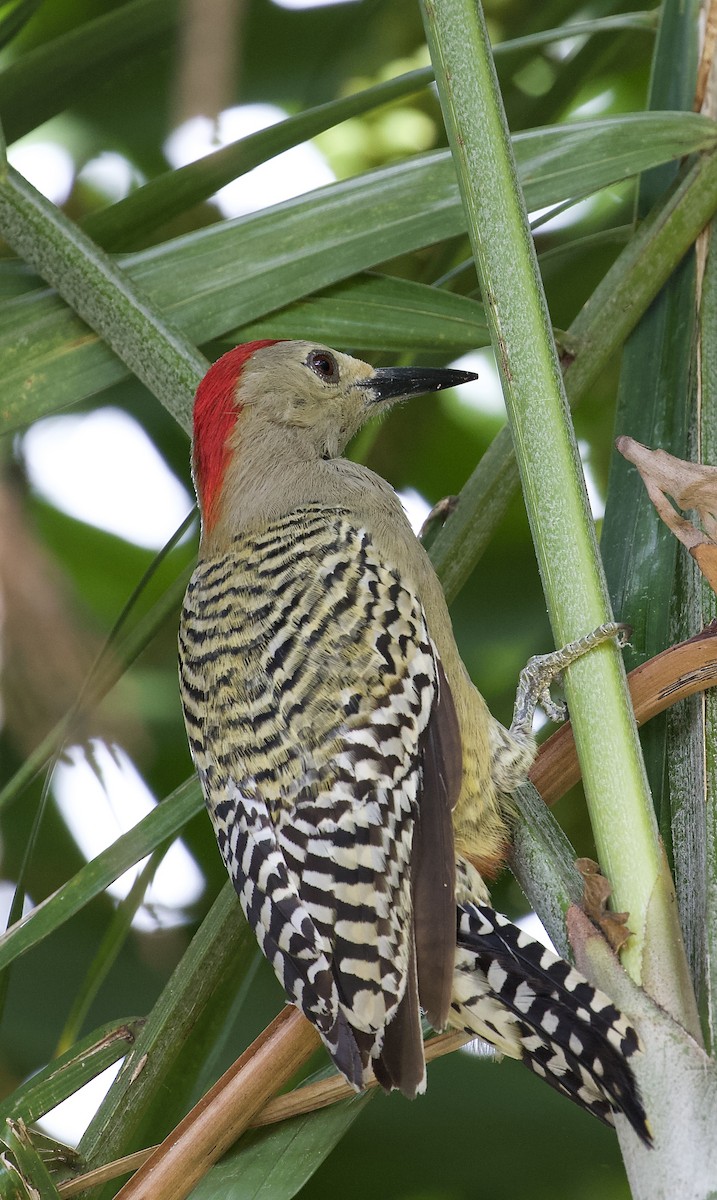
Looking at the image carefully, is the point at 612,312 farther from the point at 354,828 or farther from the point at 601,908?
the point at 601,908

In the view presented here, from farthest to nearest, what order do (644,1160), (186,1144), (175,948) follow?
(175,948) < (186,1144) < (644,1160)

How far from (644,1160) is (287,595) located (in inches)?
37.2

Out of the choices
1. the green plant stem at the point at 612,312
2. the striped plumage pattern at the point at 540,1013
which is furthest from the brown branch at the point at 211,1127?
the green plant stem at the point at 612,312

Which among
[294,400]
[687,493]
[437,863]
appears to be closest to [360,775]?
[437,863]

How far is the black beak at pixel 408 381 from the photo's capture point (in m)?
1.92

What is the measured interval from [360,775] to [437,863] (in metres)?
0.14

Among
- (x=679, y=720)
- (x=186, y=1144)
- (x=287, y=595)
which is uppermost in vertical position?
(x=287, y=595)

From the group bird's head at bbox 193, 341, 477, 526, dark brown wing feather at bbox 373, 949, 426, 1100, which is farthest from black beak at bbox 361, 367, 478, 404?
dark brown wing feather at bbox 373, 949, 426, 1100

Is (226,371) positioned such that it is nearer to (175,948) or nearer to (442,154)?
(442,154)

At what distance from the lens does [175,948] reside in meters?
1.86

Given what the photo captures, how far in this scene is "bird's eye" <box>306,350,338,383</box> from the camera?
2.21 metres

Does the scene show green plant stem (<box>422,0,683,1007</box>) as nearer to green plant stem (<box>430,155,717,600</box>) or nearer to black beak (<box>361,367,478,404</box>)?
green plant stem (<box>430,155,717,600</box>)

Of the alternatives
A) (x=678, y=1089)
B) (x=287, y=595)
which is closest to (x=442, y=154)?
(x=287, y=595)

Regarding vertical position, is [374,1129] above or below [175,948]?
below
